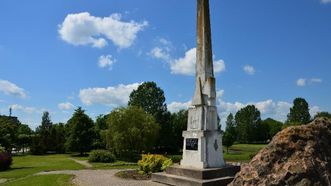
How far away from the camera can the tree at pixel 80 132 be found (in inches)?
1913

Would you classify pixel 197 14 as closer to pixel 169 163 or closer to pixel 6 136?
pixel 169 163

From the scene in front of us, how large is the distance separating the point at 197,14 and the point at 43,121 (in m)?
112

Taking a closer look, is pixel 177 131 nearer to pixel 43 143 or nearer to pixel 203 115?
pixel 43 143

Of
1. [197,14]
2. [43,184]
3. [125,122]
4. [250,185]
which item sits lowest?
[43,184]

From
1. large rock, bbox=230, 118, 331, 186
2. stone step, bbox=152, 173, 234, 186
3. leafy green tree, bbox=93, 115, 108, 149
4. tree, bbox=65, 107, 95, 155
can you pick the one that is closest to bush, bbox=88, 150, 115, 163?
leafy green tree, bbox=93, 115, 108, 149

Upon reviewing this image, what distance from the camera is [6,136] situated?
37344 millimetres

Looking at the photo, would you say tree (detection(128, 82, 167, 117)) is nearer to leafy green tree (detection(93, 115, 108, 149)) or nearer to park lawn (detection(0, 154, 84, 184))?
leafy green tree (detection(93, 115, 108, 149))

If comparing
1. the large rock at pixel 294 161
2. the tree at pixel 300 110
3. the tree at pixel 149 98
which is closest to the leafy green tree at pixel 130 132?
the tree at pixel 149 98

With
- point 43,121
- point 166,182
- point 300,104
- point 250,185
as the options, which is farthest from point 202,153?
point 43,121

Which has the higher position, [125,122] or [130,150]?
[125,122]

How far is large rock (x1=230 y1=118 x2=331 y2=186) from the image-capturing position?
6000 mm

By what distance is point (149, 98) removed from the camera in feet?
201

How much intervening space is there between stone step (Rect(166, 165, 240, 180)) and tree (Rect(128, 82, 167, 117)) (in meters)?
45.1

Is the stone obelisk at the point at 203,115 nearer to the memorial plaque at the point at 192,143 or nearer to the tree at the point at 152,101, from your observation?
the memorial plaque at the point at 192,143
